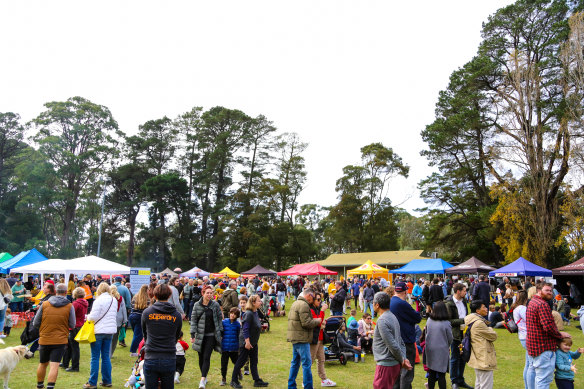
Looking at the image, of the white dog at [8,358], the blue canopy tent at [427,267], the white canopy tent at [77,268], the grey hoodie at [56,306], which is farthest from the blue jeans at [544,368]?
the blue canopy tent at [427,267]

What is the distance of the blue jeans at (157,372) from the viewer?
146 inches

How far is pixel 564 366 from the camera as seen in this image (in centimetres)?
419

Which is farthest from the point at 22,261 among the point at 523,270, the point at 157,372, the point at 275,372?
the point at 523,270

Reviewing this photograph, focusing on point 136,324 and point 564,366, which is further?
point 136,324

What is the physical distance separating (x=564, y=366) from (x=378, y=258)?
34366mm

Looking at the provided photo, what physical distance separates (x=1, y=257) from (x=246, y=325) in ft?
64.3

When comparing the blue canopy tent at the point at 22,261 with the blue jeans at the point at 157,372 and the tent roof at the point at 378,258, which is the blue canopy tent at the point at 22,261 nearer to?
the blue jeans at the point at 157,372

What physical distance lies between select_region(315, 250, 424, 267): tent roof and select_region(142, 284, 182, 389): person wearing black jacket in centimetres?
3375

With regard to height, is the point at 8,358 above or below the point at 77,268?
below

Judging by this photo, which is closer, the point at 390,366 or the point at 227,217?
the point at 390,366

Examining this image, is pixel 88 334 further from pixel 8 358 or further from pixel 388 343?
pixel 388 343

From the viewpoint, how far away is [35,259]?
18391mm

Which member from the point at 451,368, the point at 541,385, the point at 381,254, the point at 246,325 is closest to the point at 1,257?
the point at 246,325

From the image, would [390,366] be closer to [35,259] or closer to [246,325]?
[246,325]
